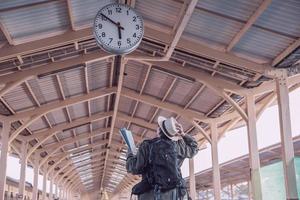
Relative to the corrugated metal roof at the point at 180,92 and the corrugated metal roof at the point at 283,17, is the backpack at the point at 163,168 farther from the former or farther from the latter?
the corrugated metal roof at the point at 180,92

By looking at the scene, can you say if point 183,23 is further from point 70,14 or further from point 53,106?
point 53,106

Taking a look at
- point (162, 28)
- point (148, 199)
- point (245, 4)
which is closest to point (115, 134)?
point (162, 28)

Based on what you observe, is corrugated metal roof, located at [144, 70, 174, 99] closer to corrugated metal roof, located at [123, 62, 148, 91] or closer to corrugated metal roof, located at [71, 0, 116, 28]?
corrugated metal roof, located at [123, 62, 148, 91]

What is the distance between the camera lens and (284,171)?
967cm

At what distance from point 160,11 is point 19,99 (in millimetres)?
6614

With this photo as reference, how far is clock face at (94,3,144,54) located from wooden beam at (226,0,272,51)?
7.89 ft

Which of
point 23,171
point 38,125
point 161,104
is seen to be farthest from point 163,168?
point 38,125

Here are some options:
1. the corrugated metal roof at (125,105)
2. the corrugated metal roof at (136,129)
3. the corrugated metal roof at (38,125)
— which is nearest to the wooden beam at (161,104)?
the corrugated metal roof at (125,105)

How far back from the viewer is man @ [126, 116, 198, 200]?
3277 millimetres

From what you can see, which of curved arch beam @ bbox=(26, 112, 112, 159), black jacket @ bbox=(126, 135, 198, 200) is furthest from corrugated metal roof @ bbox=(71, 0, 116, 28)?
curved arch beam @ bbox=(26, 112, 112, 159)

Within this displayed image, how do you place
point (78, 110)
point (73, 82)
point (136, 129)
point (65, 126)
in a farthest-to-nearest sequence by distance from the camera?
point (136, 129) < point (65, 126) < point (78, 110) < point (73, 82)

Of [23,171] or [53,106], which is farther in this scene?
[23,171]

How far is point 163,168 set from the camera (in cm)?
330

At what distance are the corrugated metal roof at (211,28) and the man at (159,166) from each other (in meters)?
6.43
